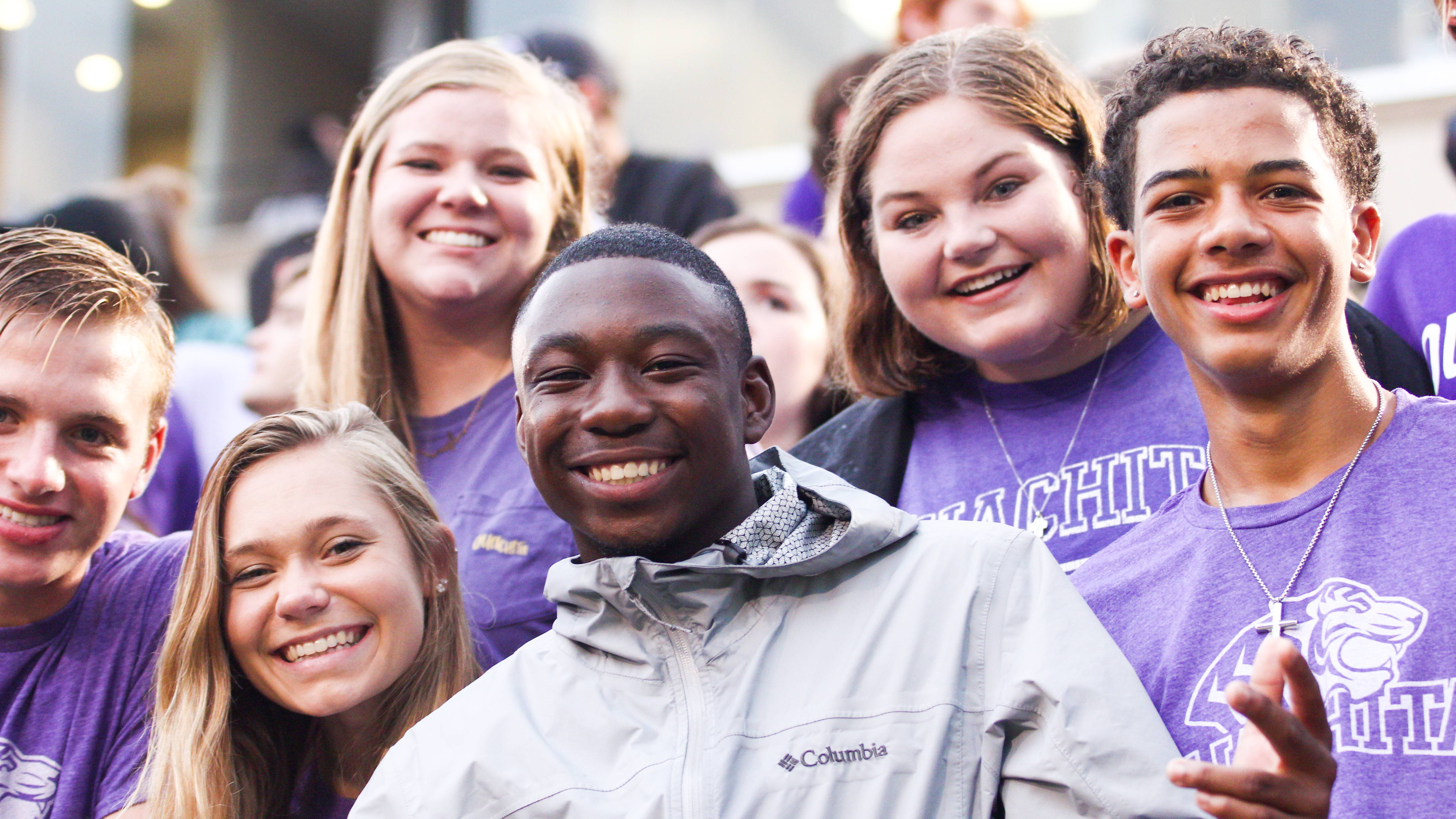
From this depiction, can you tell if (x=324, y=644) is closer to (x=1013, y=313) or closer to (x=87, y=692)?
(x=87, y=692)

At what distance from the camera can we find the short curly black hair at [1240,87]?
2189 mm

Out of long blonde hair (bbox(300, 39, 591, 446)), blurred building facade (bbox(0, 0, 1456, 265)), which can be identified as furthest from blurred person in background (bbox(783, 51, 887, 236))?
blurred building facade (bbox(0, 0, 1456, 265))

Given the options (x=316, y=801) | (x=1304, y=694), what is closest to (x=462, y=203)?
(x=316, y=801)

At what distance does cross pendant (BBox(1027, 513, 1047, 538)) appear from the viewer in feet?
8.27

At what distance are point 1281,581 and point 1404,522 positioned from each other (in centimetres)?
18

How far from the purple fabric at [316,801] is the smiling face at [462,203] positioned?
1081mm

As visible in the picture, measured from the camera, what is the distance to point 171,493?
406 cm

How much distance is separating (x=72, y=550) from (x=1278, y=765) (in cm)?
224

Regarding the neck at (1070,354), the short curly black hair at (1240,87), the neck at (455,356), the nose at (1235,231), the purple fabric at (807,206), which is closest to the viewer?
the nose at (1235,231)

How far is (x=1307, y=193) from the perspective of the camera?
2100mm

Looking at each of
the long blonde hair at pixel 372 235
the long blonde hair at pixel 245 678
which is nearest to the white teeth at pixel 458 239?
the long blonde hair at pixel 372 235

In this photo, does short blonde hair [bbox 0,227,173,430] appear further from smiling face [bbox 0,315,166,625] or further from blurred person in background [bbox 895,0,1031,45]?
blurred person in background [bbox 895,0,1031,45]

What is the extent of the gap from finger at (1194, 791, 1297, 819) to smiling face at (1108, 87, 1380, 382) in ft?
2.38

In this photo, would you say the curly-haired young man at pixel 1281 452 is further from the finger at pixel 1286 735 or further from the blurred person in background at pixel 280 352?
the blurred person in background at pixel 280 352
